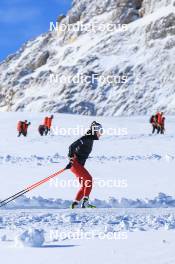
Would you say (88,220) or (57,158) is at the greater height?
(57,158)

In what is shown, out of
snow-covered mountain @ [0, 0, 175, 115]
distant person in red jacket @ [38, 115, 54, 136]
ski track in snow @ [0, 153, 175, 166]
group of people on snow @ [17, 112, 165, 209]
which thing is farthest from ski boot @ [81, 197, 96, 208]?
snow-covered mountain @ [0, 0, 175, 115]

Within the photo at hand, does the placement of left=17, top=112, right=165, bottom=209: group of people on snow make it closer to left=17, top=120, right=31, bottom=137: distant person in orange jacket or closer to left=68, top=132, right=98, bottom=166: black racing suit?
left=68, top=132, right=98, bottom=166: black racing suit

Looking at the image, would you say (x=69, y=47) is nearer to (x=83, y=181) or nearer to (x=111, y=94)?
(x=111, y=94)

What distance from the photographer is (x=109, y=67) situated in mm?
88500

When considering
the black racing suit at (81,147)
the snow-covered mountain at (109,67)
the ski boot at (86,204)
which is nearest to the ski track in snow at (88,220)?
the ski boot at (86,204)

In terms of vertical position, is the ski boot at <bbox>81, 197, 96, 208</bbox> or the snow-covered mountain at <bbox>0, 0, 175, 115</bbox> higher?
the snow-covered mountain at <bbox>0, 0, 175, 115</bbox>

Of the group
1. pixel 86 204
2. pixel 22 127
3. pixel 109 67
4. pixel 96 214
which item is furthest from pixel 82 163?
pixel 109 67

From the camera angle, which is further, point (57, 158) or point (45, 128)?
point (45, 128)

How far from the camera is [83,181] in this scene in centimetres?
958

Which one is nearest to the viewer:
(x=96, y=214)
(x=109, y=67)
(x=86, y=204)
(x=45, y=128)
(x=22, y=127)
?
(x=96, y=214)

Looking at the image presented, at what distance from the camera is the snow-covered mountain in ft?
275

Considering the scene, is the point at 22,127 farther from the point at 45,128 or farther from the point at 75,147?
the point at 75,147

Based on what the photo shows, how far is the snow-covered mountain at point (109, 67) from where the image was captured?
83.8m

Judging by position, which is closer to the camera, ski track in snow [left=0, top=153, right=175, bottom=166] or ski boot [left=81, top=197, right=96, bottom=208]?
ski boot [left=81, top=197, right=96, bottom=208]
